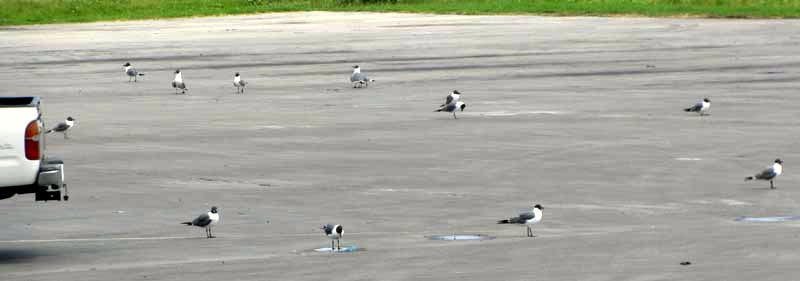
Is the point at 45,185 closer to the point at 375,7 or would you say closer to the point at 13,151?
the point at 13,151

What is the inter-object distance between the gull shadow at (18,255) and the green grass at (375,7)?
54.5m

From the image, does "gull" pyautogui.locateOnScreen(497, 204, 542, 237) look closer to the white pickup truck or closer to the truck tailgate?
the white pickup truck

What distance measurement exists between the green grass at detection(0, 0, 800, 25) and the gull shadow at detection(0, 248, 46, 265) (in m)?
54.5

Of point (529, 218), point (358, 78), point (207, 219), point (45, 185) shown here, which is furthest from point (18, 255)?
point (358, 78)

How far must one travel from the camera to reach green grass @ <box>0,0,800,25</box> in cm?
7456

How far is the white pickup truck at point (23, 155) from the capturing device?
53.7 feet

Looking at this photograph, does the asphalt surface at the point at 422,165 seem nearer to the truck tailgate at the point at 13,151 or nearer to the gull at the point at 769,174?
the gull at the point at 769,174

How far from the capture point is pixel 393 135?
3058 centimetres

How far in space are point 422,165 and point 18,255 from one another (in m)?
9.13

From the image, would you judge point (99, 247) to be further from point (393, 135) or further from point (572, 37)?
point (572, 37)

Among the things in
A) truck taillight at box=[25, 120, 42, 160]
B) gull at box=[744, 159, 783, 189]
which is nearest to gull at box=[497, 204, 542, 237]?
gull at box=[744, 159, 783, 189]

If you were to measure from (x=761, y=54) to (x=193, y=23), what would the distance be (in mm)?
38723

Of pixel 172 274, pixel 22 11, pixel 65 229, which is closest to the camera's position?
pixel 172 274

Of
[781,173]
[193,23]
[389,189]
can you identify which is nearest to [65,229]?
[389,189]
